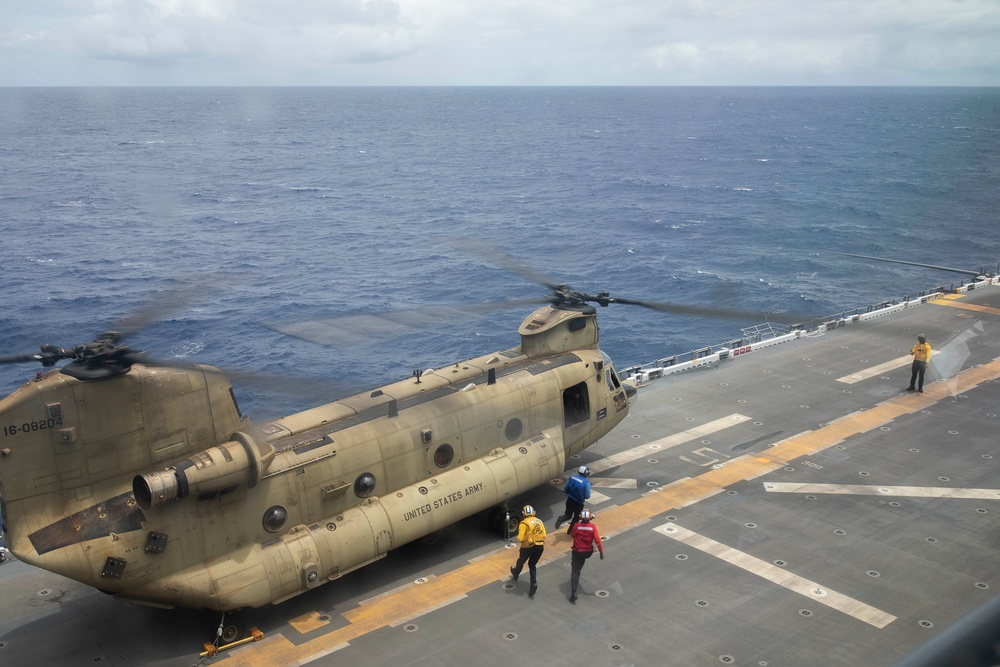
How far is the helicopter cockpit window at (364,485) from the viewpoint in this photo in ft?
54.6

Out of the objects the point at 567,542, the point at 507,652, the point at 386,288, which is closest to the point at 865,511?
the point at 567,542

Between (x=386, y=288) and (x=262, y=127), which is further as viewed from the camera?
(x=262, y=127)

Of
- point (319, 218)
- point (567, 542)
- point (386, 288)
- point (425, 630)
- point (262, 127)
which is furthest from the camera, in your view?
point (262, 127)

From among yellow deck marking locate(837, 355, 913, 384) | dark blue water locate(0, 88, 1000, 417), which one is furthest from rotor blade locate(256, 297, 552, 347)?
yellow deck marking locate(837, 355, 913, 384)

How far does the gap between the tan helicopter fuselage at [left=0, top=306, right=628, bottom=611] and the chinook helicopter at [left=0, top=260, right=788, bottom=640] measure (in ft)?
0.09

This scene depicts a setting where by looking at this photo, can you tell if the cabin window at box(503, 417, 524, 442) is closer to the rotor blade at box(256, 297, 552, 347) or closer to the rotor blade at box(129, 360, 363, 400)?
the rotor blade at box(129, 360, 363, 400)

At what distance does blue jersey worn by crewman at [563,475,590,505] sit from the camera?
18.2m

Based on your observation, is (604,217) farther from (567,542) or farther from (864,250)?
(567,542)

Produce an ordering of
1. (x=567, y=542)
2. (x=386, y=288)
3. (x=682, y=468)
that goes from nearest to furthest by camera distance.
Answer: (x=567, y=542) → (x=682, y=468) → (x=386, y=288)

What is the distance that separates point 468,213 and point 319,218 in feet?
46.5

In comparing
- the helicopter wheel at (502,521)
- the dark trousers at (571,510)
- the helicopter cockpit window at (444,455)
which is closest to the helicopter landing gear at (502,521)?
the helicopter wheel at (502,521)

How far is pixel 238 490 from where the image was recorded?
15258mm

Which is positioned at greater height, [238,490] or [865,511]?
[238,490]

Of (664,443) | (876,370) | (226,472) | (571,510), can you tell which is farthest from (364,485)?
(876,370)
